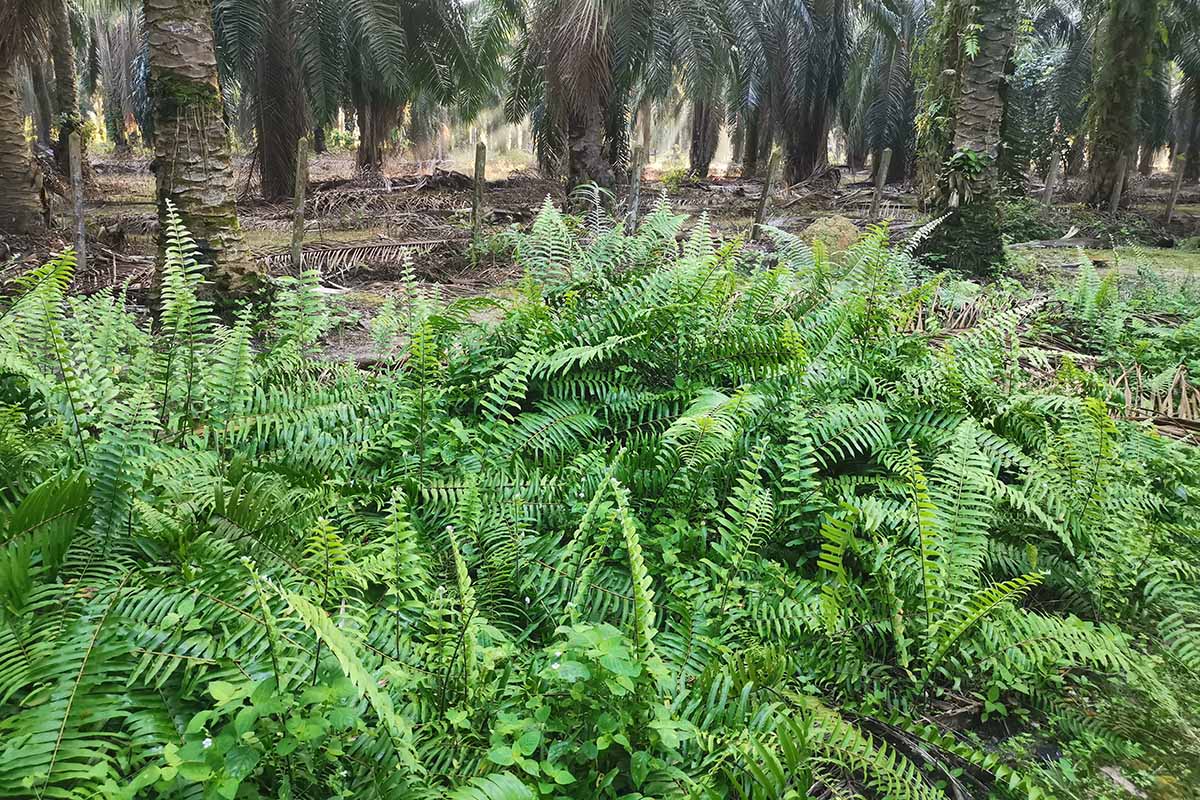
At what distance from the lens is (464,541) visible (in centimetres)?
266

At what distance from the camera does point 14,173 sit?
381 inches

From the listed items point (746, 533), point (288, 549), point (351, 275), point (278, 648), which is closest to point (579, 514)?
point (746, 533)

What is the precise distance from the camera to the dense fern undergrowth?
5.84ft

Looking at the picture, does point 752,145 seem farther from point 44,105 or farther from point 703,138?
point 44,105

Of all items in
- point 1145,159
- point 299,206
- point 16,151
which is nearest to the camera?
point 299,206

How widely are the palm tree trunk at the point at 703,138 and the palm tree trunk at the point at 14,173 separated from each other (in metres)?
17.4

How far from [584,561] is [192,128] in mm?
5171

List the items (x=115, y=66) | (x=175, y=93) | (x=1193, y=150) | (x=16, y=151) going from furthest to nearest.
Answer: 1. (x=115, y=66)
2. (x=1193, y=150)
3. (x=16, y=151)
4. (x=175, y=93)

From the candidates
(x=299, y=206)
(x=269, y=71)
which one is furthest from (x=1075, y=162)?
(x=299, y=206)

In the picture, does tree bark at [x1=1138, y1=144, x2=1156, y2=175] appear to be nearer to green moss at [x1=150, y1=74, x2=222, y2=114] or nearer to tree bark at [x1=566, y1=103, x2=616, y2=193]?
tree bark at [x1=566, y1=103, x2=616, y2=193]

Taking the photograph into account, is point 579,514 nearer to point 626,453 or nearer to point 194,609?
point 626,453

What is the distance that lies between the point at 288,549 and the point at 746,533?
1.51m

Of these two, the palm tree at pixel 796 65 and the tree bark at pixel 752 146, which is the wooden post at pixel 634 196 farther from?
the tree bark at pixel 752 146

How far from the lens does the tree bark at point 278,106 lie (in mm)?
14375
